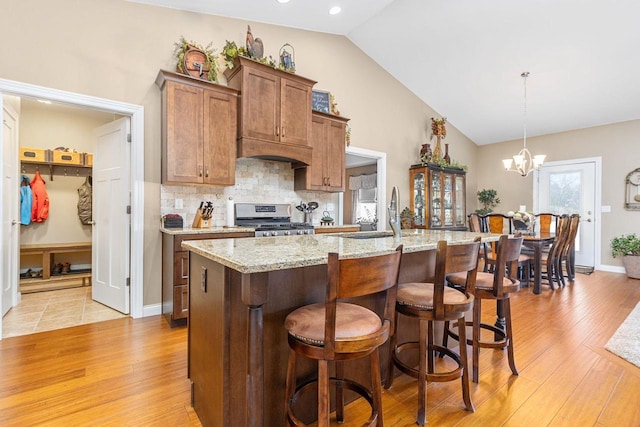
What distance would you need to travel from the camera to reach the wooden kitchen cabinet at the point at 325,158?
4191mm

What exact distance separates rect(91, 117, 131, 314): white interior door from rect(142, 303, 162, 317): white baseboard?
186 millimetres

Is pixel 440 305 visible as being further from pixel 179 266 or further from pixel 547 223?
pixel 547 223

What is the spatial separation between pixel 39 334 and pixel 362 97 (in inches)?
193

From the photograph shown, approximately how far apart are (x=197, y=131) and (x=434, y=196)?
4.29m

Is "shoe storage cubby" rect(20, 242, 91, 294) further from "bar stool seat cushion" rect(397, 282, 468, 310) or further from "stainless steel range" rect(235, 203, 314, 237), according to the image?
"bar stool seat cushion" rect(397, 282, 468, 310)

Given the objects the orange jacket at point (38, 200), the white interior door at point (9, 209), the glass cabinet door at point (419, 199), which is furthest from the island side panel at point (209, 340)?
the glass cabinet door at point (419, 199)

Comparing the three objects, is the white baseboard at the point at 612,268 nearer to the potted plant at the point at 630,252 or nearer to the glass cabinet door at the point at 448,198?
the potted plant at the point at 630,252

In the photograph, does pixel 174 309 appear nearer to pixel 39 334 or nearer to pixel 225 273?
pixel 39 334

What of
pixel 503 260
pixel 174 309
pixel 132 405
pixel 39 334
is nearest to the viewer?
pixel 132 405

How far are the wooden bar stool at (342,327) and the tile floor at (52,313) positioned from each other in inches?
108

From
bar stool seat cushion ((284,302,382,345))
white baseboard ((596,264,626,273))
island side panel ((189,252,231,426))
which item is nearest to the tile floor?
island side panel ((189,252,231,426))

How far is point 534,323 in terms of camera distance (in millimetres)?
3094

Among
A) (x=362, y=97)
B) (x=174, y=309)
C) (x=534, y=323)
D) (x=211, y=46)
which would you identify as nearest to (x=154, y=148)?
(x=211, y=46)

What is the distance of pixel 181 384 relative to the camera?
197 cm
